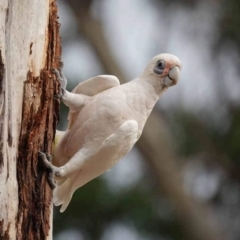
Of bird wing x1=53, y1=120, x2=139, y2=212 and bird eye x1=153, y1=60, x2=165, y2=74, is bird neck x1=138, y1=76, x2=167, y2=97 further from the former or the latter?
bird wing x1=53, y1=120, x2=139, y2=212

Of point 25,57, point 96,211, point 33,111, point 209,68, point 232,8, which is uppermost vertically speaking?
point 232,8

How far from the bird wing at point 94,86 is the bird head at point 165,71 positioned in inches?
3.8

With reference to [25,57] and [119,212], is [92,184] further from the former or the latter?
[25,57]

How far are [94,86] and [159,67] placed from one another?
0.59ft

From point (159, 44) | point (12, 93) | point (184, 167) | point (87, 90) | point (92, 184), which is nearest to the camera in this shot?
point (12, 93)

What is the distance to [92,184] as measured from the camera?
8.65ft

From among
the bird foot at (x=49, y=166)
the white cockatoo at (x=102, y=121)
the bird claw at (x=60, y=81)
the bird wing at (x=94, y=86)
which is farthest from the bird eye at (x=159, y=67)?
the bird foot at (x=49, y=166)

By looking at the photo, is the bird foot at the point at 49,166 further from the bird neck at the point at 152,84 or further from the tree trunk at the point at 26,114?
the bird neck at the point at 152,84

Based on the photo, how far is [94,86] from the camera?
5.30 feet

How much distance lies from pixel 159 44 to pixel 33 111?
1866 mm

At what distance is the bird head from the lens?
1585 mm

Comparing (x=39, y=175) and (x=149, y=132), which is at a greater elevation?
(x=149, y=132)

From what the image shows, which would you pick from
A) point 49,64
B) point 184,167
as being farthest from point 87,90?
point 184,167

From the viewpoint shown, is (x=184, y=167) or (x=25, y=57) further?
(x=184, y=167)
